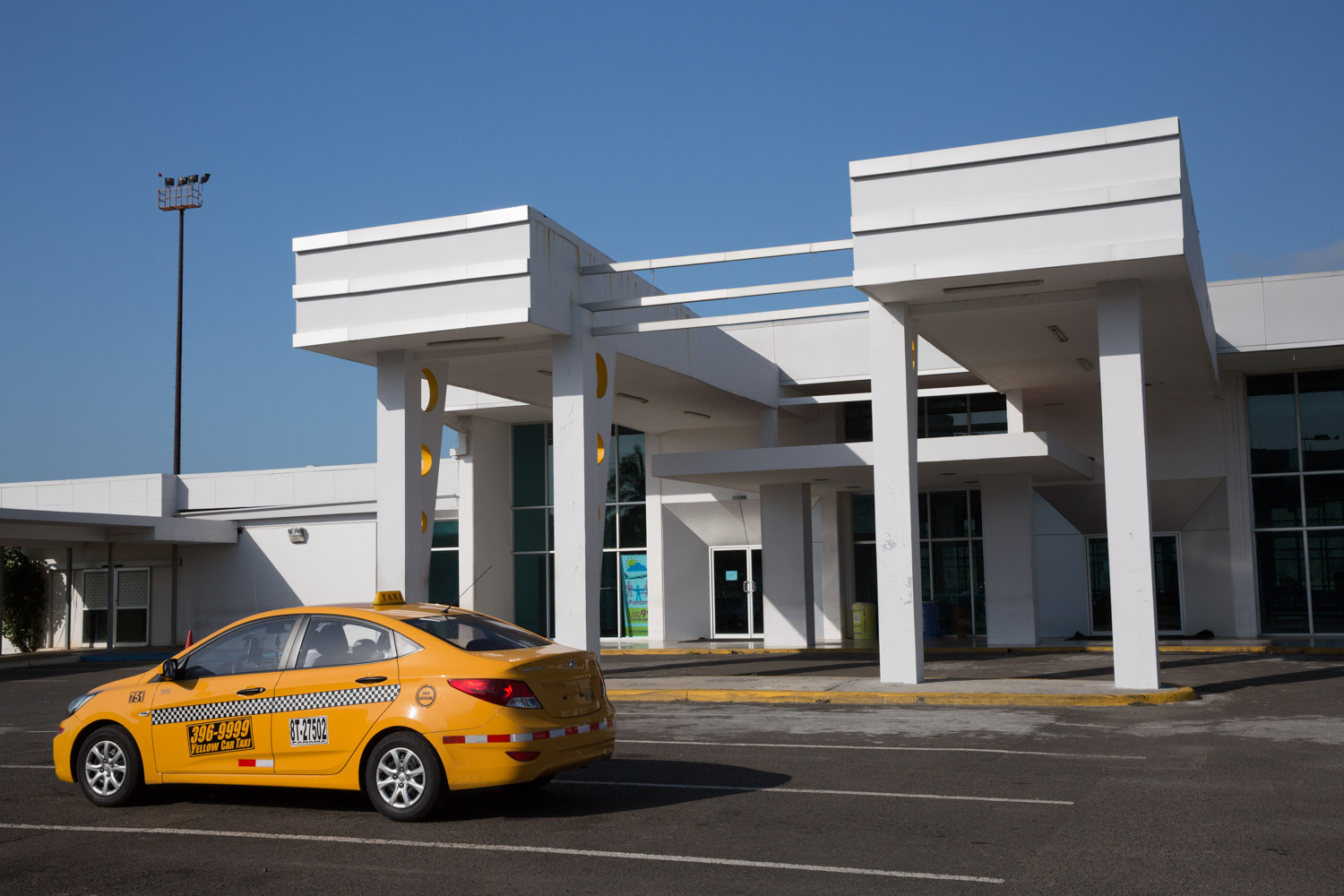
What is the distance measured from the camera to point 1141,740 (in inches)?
424

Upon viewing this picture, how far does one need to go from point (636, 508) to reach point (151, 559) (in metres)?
15.5

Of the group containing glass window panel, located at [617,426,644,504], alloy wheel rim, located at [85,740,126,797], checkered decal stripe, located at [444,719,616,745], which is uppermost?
glass window panel, located at [617,426,644,504]

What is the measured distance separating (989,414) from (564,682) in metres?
21.0

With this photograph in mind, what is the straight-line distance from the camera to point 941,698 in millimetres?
14219

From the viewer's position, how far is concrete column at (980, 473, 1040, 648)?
2316 cm

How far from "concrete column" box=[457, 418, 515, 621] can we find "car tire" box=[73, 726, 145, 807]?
62.5 ft

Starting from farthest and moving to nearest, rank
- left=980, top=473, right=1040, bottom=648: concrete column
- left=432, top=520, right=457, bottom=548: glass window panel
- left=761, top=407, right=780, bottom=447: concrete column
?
1. left=432, top=520, right=457, bottom=548: glass window panel
2. left=761, top=407, right=780, bottom=447: concrete column
3. left=980, top=473, right=1040, bottom=648: concrete column

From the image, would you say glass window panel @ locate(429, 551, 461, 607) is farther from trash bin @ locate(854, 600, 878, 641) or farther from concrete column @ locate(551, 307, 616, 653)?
concrete column @ locate(551, 307, 616, 653)

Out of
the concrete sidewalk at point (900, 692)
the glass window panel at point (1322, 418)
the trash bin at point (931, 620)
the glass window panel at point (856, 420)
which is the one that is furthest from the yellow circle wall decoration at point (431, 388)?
the glass window panel at point (1322, 418)

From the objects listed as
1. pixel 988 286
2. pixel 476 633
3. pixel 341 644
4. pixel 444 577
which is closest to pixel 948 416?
pixel 988 286

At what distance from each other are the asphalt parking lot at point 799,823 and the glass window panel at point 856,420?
16669 mm

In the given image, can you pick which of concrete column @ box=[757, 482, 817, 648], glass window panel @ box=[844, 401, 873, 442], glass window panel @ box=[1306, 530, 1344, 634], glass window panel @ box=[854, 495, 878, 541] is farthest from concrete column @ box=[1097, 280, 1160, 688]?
glass window panel @ box=[854, 495, 878, 541]

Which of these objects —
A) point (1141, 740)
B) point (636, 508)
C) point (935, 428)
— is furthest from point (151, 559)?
point (1141, 740)

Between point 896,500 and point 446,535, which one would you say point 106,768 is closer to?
point 896,500
